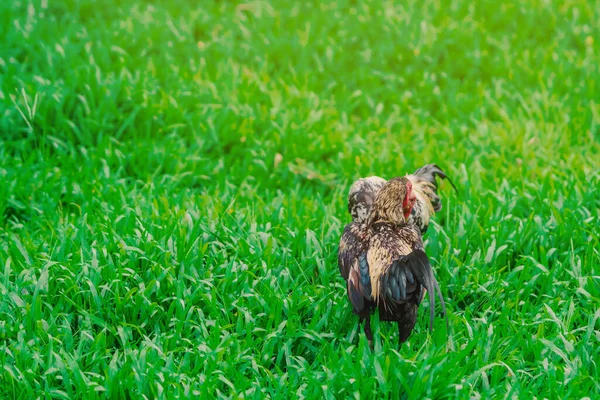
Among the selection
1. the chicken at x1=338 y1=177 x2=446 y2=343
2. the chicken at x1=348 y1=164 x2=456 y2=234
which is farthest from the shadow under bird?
the chicken at x1=348 y1=164 x2=456 y2=234

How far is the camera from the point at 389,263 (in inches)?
125

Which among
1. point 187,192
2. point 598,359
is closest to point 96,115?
point 187,192

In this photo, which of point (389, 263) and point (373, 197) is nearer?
point (389, 263)

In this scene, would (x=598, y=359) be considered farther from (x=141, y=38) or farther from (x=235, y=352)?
(x=141, y=38)

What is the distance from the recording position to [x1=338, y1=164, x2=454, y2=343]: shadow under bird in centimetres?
312

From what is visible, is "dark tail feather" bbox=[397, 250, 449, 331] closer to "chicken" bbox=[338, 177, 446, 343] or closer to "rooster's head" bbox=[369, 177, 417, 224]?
"chicken" bbox=[338, 177, 446, 343]

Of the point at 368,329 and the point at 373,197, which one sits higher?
the point at 373,197

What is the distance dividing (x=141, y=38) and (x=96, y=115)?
4.41ft

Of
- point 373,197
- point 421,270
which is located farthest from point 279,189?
point 421,270

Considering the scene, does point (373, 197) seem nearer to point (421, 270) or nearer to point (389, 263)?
point (389, 263)

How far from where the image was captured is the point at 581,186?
4.63m

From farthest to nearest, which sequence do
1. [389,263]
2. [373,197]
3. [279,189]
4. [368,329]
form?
1. [279,189]
2. [373,197]
3. [368,329]
4. [389,263]

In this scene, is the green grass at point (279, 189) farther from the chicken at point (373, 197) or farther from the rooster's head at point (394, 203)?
the rooster's head at point (394, 203)

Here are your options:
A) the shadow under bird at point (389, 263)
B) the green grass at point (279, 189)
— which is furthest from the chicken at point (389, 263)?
the green grass at point (279, 189)
